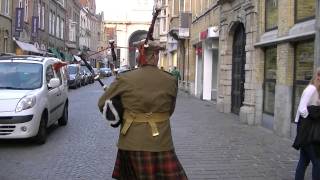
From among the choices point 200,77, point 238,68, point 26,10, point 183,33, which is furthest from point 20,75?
point 26,10

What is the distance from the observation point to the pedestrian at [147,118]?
4691 mm

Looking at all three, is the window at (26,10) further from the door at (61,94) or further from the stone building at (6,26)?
the door at (61,94)

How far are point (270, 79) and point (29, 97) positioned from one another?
21.6 ft

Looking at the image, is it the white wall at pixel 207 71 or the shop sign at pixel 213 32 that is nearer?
the shop sign at pixel 213 32

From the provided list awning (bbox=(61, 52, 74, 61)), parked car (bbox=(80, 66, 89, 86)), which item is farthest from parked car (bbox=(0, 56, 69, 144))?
awning (bbox=(61, 52, 74, 61))

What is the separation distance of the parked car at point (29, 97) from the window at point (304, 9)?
5.47m

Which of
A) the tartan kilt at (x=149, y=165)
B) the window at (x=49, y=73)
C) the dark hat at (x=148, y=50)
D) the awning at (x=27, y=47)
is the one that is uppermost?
the awning at (x=27, y=47)

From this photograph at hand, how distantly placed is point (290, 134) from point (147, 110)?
8055 millimetres

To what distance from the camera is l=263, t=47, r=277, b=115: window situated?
46.2ft

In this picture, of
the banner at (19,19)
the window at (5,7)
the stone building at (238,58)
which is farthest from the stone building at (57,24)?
the stone building at (238,58)

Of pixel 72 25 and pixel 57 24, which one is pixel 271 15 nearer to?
pixel 57 24

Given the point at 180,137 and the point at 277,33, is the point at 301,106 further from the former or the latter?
the point at 277,33

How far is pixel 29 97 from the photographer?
10.4m

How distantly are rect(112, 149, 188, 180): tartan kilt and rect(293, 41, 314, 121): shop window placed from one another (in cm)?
756
